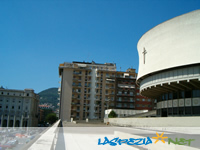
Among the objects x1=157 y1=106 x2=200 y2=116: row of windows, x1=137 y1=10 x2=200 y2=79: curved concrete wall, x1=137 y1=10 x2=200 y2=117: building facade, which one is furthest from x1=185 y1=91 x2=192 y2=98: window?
x1=137 y1=10 x2=200 y2=79: curved concrete wall

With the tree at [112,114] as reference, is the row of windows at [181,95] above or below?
above

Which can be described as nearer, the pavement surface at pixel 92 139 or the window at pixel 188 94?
the pavement surface at pixel 92 139

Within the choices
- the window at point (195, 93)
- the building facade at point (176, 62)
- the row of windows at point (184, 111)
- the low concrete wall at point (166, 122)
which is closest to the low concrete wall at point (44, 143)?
the low concrete wall at point (166, 122)

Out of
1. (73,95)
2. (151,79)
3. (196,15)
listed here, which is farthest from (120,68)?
(196,15)

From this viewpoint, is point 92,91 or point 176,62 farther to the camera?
point 92,91

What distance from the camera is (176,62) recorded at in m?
23.7

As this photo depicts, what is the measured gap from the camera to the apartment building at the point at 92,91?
69.4m

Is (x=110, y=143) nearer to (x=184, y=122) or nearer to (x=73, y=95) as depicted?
(x=184, y=122)

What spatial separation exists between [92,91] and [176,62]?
1983 inches

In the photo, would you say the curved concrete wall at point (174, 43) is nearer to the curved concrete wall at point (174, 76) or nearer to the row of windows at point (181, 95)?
the curved concrete wall at point (174, 76)

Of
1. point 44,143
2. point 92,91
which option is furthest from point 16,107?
point 44,143

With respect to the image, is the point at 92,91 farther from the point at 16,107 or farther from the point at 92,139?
the point at 92,139

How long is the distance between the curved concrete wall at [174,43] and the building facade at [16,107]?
253 ft

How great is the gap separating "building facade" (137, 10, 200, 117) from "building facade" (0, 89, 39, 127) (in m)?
76.3
